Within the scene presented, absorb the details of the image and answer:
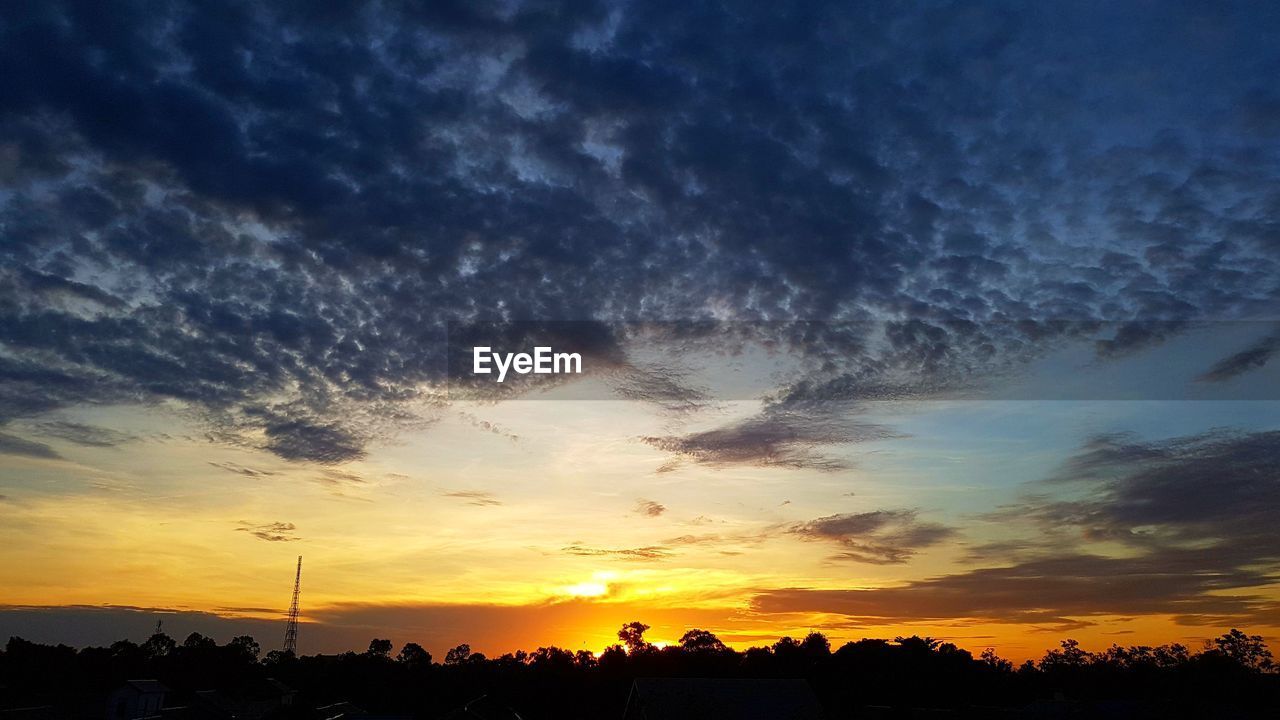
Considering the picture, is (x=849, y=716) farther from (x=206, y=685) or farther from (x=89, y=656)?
(x=89, y=656)

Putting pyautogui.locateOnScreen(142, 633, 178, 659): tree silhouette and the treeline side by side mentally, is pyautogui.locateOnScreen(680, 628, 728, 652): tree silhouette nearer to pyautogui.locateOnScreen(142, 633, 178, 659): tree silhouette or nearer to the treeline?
the treeline

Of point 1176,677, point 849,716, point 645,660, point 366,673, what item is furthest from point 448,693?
point 1176,677

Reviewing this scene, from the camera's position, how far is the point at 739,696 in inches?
2606

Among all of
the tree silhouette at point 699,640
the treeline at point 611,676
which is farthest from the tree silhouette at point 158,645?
the tree silhouette at point 699,640

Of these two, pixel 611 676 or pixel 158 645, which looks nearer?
pixel 611 676

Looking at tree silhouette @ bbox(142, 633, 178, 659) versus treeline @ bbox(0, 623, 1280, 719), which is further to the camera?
tree silhouette @ bbox(142, 633, 178, 659)

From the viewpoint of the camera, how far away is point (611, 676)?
105875 mm

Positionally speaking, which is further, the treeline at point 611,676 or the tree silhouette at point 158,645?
the tree silhouette at point 158,645

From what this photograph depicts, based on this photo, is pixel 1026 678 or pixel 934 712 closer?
pixel 934 712

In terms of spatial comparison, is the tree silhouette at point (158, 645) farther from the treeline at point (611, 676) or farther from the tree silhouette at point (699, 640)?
the tree silhouette at point (699, 640)

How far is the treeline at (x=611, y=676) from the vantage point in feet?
283

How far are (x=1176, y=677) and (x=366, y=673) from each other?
10191 centimetres

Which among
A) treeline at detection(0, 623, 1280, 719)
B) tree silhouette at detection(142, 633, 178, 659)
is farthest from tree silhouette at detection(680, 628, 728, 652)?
tree silhouette at detection(142, 633, 178, 659)

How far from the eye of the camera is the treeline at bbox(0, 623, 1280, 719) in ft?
283
